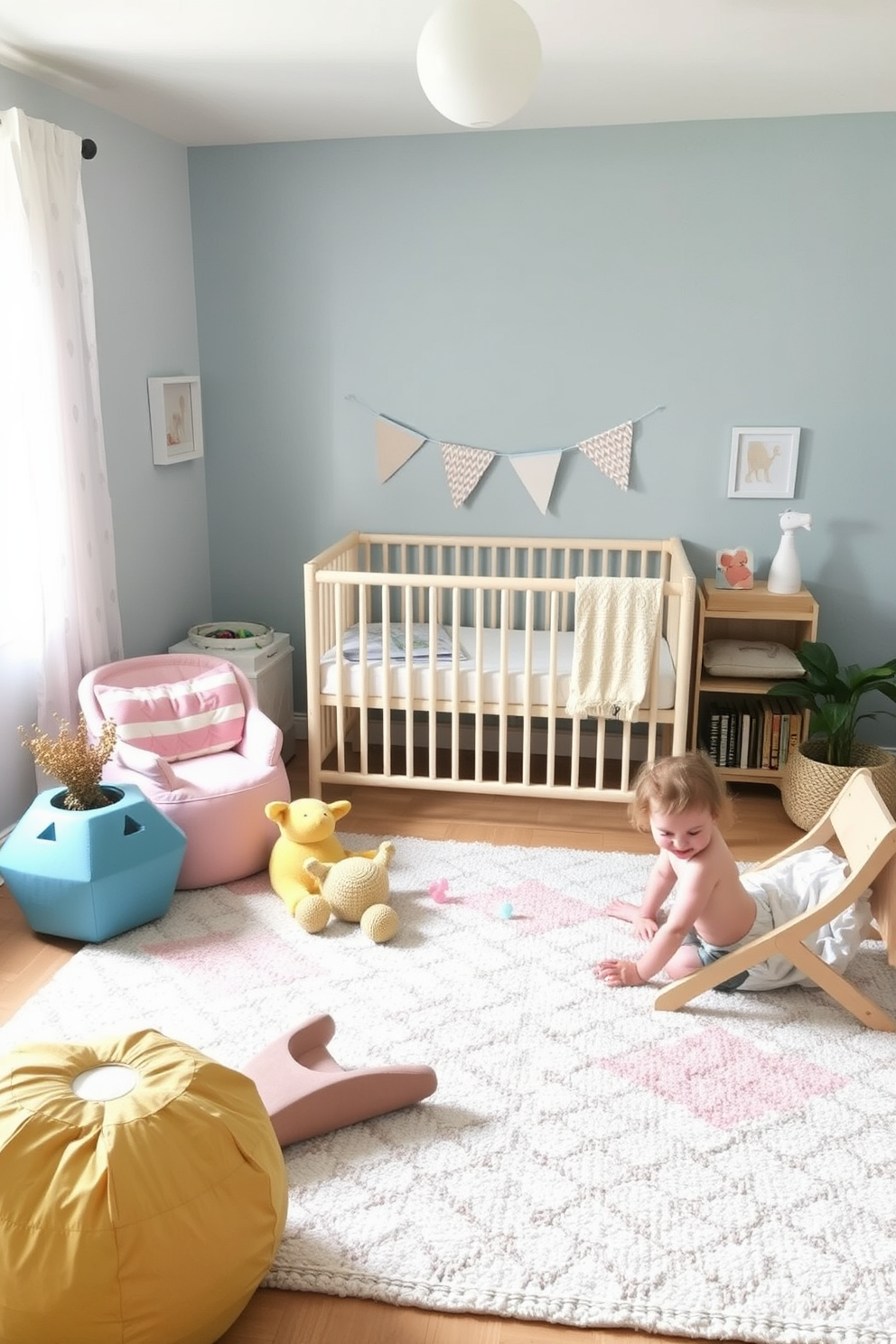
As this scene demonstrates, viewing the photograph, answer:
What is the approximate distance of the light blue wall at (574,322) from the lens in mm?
3461

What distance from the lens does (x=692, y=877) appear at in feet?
7.57

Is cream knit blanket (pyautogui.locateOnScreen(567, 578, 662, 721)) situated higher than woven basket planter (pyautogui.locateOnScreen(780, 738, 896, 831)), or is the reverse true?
cream knit blanket (pyautogui.locateOnScreen(567, 578, 662, 721))

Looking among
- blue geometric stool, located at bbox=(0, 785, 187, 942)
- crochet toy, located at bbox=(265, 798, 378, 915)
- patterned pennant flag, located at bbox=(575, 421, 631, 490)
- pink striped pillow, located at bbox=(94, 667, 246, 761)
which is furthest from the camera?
patterned pennant flag, located at bbox=(575, 421, 631, 490)

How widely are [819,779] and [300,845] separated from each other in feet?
4.95

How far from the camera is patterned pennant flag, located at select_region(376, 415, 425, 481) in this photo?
3.82 metres

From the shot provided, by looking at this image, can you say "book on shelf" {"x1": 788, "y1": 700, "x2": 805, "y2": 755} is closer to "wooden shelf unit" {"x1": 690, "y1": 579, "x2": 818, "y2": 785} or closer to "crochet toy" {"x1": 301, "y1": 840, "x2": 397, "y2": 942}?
"wooden shelf unit" {"x1": 690, "y1": 579, "x2": 818, "y2": 785}

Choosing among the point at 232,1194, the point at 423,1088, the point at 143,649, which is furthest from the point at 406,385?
the point at 232,1194

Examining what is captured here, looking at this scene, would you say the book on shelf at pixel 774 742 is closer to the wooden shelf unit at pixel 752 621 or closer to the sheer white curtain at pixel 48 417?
the wooden shelf unit at pixel 752 621

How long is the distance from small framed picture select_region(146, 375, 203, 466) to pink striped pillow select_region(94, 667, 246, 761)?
85cm

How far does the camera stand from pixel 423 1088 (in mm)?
2002

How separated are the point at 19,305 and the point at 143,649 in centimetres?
120

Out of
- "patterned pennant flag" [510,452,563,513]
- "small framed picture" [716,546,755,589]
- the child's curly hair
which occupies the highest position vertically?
"patterned pennant flag" [510,452,563,513]

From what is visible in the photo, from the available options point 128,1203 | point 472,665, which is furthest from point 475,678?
point 128,1203

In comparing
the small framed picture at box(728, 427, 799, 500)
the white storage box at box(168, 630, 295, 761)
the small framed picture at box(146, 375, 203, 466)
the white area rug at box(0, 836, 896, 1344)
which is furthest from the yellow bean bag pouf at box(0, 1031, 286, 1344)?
the small framed picture at box(728, 427, 799, 500)
